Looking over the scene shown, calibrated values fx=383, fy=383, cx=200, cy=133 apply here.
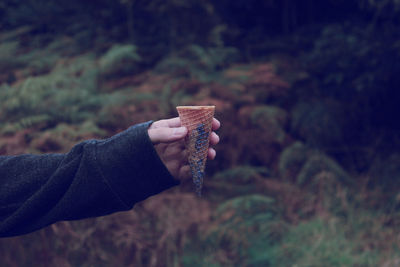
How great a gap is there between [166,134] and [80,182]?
1.20ft

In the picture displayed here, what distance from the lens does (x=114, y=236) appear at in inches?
126

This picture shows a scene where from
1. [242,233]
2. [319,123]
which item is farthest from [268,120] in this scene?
[242,233]

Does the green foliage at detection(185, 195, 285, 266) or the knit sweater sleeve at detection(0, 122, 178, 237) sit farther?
the green foliage at detection(185, 195, 285, 266)

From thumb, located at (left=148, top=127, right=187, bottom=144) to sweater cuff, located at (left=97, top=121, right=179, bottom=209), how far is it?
0.09 feet

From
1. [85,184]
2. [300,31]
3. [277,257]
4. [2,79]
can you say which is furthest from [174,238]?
[300,31]

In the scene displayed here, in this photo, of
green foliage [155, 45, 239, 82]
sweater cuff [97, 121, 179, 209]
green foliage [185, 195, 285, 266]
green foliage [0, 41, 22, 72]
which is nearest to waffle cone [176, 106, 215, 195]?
sweater cuff [97, 121, 179, 209]

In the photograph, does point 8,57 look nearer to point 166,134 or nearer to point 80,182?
point 80,182

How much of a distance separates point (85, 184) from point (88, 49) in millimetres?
4535

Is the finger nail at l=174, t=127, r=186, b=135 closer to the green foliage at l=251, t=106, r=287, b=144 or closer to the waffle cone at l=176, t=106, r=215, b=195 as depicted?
the waffle cone at l=176, t=106, r=215, b=195

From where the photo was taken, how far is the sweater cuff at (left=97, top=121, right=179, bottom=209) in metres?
1.42

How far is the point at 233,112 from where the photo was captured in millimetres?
4730

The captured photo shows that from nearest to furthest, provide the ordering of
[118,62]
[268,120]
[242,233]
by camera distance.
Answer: [242,233], [268,120], [118,62]

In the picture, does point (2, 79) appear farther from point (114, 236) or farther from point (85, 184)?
point (85, 184)

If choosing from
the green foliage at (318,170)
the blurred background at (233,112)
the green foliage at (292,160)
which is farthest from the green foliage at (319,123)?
the green foliage at (318,170)
